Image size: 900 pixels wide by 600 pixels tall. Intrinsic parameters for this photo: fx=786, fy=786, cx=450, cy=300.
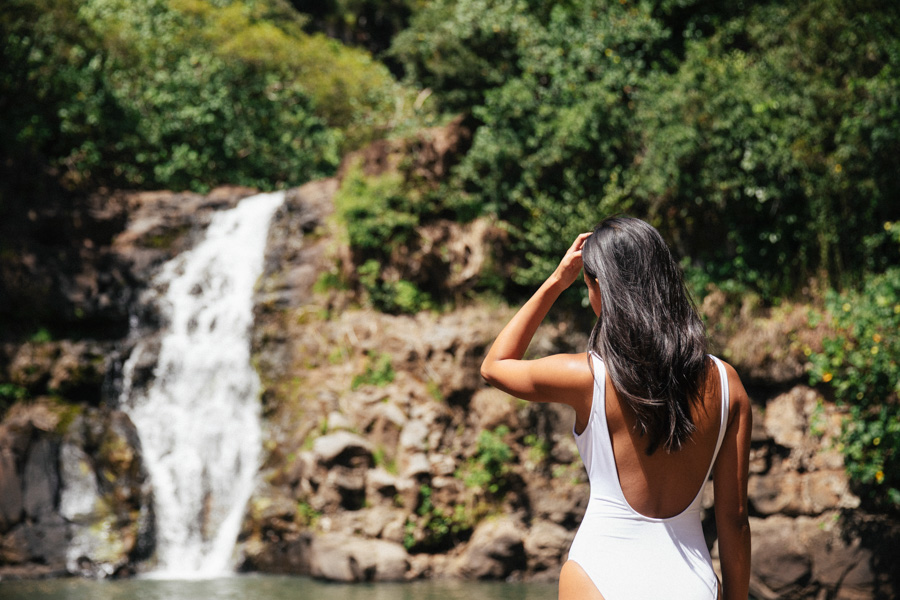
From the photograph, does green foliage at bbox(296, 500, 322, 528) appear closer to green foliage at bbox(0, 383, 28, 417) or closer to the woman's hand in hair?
green foliage at bbox(0, 383, 28, 417)

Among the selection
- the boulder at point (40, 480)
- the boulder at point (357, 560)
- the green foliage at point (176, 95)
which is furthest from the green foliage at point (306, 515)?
the green foliage at point (176, 95)

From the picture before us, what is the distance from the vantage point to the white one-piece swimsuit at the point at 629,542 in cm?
188

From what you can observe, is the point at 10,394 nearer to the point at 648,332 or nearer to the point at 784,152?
the point at 784,152

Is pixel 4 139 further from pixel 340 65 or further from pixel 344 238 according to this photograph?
pixel 340 65

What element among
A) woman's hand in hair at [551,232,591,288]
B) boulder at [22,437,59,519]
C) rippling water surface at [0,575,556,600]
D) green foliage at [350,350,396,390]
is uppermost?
woman's hand in hair at [551,232,591,288]

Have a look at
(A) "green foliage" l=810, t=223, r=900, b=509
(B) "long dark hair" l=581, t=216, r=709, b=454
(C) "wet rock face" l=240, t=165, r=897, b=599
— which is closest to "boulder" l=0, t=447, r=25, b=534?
(C) "wet rock face" l=240, t=165, r=897, b=599

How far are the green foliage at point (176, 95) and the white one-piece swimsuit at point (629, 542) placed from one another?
618 inches

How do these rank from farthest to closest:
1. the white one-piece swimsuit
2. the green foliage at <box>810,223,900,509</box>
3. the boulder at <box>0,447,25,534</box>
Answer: the boulder at <box>0,447,25,534</box>
the green foliage at <box>810,223,900,509</box>
the white one-piece swimsuit

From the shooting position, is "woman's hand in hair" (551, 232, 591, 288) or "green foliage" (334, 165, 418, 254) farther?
"green foliage" (334, 165, 418, 254)

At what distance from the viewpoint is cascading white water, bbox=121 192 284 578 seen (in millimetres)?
11617

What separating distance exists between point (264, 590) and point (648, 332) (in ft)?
28.2

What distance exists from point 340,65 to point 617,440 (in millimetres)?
25627

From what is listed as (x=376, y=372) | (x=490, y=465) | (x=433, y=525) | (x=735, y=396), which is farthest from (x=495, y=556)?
(x=735, y=396)

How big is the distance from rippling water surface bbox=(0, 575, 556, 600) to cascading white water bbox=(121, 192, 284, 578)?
1137 mm
